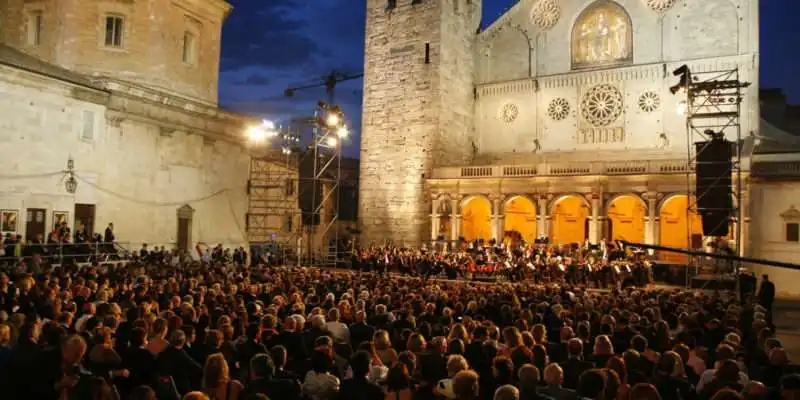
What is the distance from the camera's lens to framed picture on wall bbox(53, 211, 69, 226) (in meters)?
22.1

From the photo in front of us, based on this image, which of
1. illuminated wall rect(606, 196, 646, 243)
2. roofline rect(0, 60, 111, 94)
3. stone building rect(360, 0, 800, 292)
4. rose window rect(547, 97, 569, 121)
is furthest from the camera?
rose window rect(547, 97, 569, 121)

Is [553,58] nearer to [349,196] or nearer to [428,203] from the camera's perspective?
[428,203]

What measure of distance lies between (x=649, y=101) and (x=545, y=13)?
8318 millimetres

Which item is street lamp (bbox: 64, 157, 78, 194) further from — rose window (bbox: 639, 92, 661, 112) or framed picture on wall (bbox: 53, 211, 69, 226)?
rose window (bbox: 639, 92, 661, 112)

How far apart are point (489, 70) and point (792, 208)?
18581 millimetres

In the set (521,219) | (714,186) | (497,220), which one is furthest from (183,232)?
(714,186)

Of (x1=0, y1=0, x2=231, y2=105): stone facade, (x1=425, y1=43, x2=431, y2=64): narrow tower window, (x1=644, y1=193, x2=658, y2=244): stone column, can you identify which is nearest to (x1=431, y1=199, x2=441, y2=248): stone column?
(x1=425, y1=43, x2=431, y2=64): narrow tower window

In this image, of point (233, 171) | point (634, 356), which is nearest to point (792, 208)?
point (634, 356)

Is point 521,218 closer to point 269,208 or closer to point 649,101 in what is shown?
point 649,101

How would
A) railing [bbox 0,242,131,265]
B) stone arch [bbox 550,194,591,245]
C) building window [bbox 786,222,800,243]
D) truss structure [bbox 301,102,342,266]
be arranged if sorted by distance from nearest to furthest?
railing [bbox 0,242,131,265]
building window [bbox 786,222,800,243]
truss structure [bbox 301,102,342,266]
stone arch [bbox 550,194,591,245]

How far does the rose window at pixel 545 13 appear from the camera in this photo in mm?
35375

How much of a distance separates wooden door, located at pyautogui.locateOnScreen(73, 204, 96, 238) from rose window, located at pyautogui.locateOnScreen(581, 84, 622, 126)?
85.3 ft

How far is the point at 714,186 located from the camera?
19797 millimetres

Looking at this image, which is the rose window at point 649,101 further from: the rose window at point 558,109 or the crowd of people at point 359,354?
the crowd of people at point 359,354
